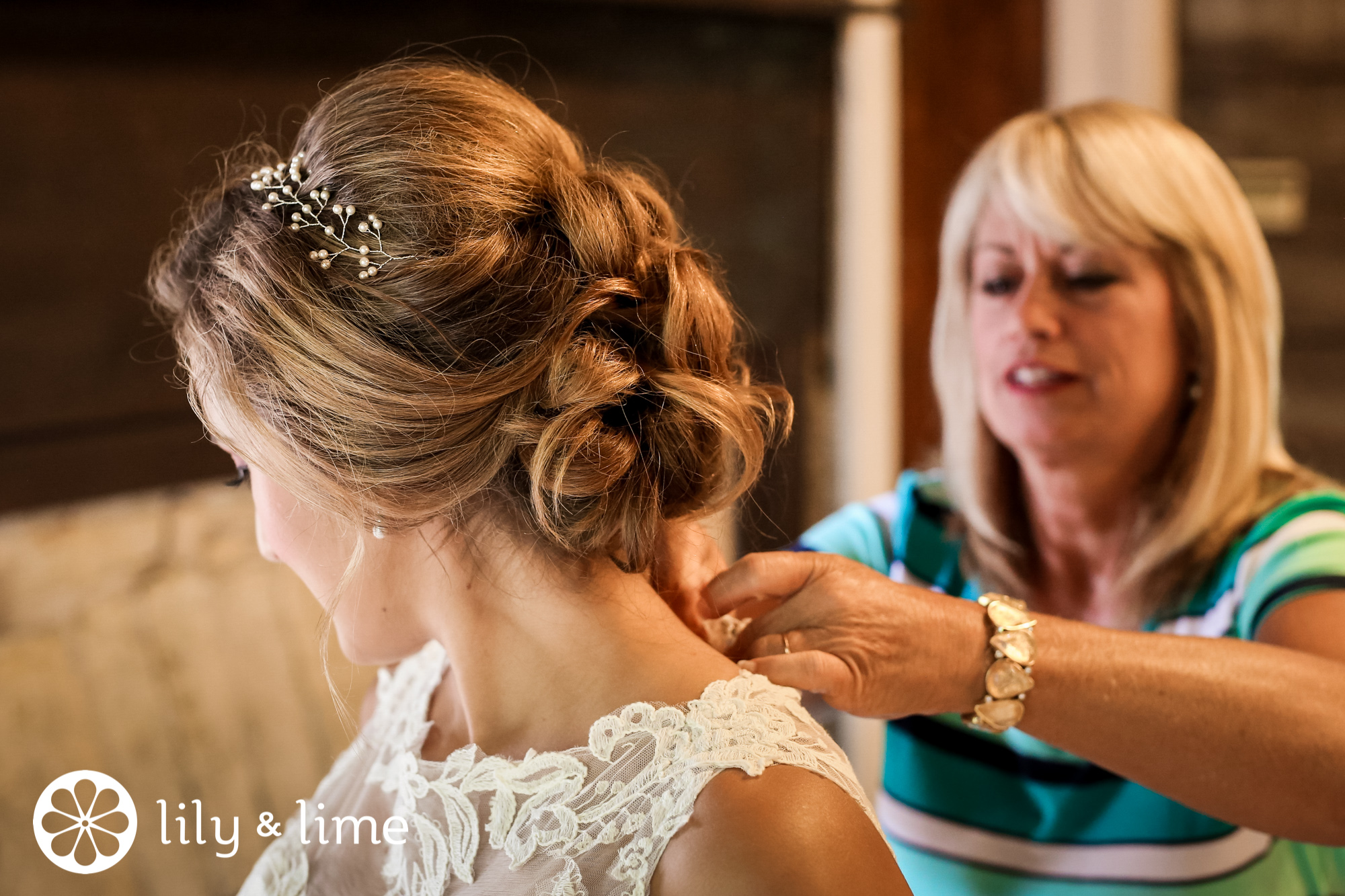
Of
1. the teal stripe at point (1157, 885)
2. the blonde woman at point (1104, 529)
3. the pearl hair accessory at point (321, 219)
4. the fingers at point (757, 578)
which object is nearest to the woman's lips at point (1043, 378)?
the blonde woman at point (1104, 529)

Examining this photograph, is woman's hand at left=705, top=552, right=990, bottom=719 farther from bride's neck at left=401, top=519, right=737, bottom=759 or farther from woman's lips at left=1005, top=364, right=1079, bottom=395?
woman's lips at left=1005, top=364, right=1079, bottom=395

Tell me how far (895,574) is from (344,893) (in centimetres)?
82

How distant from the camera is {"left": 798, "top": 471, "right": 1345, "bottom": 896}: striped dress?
3.91ft

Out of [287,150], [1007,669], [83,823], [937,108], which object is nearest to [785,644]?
[1007,669]

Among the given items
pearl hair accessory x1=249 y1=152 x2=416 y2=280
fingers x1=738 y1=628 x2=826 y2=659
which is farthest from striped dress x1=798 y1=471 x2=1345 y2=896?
pearl hair accessory x1=249 y1=152 x2=416 y2=280

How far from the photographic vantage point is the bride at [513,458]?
0.80 metres

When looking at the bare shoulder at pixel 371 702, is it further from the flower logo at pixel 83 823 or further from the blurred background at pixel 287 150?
the flower logo at pixel 83 823

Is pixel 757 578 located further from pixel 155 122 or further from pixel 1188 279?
pixel 155 122

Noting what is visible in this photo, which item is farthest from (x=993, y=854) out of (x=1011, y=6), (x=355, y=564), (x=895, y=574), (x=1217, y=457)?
(x=1011, y=6)

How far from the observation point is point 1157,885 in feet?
4.11

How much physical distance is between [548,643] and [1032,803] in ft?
2.53

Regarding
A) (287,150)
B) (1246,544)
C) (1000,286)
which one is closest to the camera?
(1246,544)

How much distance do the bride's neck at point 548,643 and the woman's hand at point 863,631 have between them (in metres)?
0.09

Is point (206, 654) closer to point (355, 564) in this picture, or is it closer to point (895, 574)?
point (355, 564)
